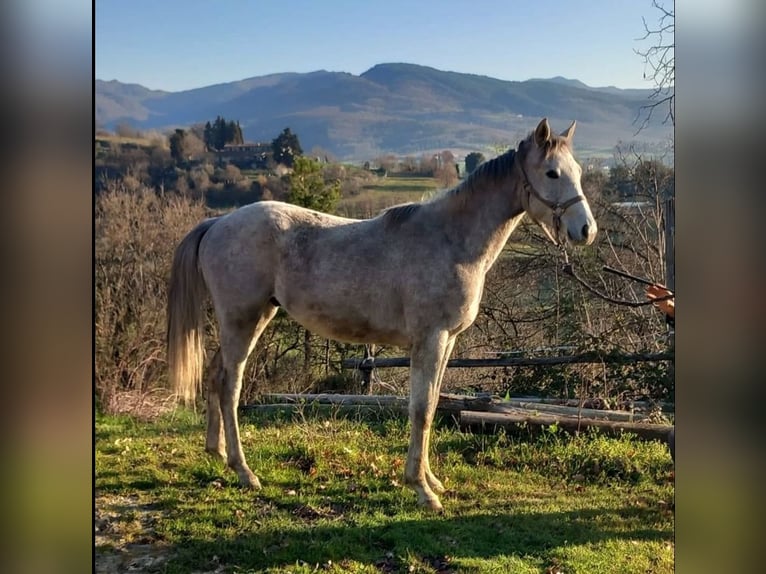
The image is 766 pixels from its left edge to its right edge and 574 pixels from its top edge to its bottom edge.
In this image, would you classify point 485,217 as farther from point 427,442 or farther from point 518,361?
point 518,361

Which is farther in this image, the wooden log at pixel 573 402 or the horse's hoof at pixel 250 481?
the wooden log at pixel 573 402

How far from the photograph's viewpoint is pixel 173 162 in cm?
365

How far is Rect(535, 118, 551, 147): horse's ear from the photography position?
268 cm

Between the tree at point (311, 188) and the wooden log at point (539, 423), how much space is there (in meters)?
1.57

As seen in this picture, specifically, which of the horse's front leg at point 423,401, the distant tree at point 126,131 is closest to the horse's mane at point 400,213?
the horse's front leg at point 423,401

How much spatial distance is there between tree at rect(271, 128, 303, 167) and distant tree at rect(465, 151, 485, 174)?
1003mm

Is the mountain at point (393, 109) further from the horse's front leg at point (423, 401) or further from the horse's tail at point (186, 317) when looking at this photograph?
the horse's front leg at point (423, 401)

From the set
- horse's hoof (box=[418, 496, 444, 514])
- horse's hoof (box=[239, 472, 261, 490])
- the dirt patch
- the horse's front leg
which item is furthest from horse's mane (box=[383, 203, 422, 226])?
the dirt patch

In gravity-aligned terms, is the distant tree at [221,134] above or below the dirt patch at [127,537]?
above

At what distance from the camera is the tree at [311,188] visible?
3.59 metres
